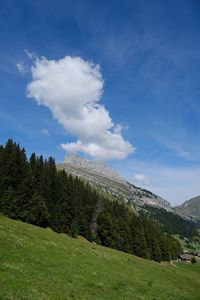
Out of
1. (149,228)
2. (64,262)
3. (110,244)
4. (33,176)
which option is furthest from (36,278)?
(149,228)

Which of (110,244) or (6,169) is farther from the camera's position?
(110,244)

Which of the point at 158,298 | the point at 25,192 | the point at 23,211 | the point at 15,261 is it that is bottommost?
the point at 158,298

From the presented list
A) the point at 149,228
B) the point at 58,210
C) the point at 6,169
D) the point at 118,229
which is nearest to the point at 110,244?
the point at 118,229

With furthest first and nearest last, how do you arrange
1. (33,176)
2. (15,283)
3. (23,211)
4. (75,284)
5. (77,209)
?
1. (77,209)
2. (33,176)
3. (23,211)
4. (75,284)
5. (15,283)

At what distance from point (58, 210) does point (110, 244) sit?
24.9 metres

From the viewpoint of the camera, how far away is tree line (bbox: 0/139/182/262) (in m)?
70.5

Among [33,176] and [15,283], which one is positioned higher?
[33,176]

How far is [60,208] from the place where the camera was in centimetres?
8294

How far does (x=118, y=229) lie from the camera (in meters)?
102

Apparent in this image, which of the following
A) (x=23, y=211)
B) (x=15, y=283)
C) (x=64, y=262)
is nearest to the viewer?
(x=15, y=283)

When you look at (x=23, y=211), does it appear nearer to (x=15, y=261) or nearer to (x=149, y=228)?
(x=15, y=261)

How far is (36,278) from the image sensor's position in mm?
18609

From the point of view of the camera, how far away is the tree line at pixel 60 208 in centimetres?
7050

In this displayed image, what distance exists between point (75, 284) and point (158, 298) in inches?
307
